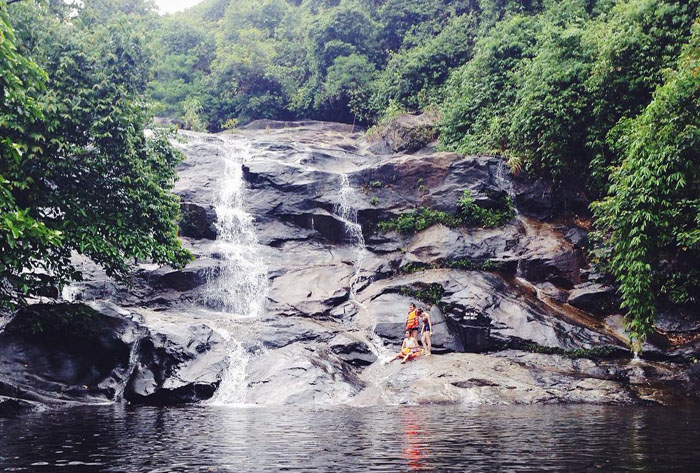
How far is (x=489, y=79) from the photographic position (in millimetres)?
26312

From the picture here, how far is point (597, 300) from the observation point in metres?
18.2

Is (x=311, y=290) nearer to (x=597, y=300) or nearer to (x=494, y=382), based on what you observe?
(x=494, y=382)

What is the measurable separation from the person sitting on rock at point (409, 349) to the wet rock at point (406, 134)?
15.2m

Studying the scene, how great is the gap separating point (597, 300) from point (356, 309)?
8209 mm

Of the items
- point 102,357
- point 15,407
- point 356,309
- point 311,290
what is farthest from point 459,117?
point 15,407

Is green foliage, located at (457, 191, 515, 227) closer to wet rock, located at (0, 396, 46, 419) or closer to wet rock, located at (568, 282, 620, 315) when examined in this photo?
wet rock, located at (568, 282, 620, 315)

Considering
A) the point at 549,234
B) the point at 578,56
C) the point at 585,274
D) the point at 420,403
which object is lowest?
the point at 420,403

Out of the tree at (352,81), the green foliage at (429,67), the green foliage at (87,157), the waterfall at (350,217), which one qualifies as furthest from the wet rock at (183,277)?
the tree at (352,81)

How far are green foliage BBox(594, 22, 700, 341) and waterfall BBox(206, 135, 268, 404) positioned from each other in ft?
34.9

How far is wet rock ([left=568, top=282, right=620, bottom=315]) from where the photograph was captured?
18.0 m

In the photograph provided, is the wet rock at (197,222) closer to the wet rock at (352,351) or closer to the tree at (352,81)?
the wet rock at (352,351)

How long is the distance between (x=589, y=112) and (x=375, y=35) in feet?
71.8

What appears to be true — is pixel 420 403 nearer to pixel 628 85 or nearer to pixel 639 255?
pixel 639 255

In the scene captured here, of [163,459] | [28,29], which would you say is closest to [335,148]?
[28,29]
